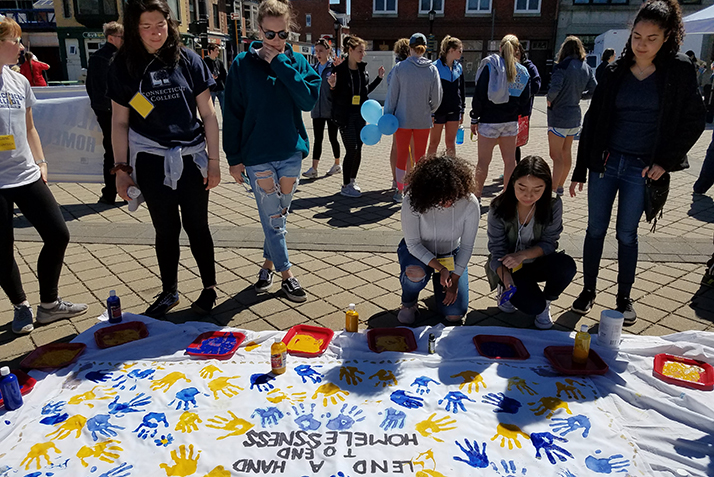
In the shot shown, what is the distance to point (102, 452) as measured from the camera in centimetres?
219

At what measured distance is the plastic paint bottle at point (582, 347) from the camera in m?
2.74

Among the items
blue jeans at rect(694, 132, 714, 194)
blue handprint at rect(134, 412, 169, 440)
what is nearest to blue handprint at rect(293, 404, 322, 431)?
blue handprint at rect(134, 412, 169, 440)

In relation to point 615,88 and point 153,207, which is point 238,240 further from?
point 615,88

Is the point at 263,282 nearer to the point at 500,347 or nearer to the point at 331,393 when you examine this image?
the point at 331,393

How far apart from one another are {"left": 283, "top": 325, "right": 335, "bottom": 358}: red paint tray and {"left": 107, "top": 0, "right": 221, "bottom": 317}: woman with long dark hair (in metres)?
0.89

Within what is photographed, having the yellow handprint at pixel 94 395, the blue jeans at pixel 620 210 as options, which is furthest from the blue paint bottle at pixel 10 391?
the blue jeans at pixel 620 210

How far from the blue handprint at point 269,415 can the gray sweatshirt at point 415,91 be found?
3.97m

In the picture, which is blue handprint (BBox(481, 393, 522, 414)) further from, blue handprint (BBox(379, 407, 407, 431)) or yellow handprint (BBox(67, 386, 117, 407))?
yellow handprint (BBox(67, 386, 117, 407))

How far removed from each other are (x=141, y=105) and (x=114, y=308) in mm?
1218

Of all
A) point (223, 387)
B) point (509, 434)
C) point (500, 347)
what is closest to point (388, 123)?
point (500, 347)

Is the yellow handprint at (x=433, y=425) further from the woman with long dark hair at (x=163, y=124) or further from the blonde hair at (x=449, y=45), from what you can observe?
the blonde hair at (x=449, y=45)

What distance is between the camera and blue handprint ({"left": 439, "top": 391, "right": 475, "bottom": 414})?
8.15 ft

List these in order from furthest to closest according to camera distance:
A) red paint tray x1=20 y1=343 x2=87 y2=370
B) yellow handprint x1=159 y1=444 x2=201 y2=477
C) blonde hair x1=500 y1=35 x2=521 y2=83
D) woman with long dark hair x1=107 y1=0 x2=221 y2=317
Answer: blonde hair x1=500 y1=35 x2=521 y2=83 < woman with long dark hair x1=107 y1=0 x2=221 y2=317 < red paint tray x1=20 y1=343 x2=87 y2=370 < yellow handprint x1=159 y1=444 x2=201 y2=477

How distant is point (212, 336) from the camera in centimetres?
309
